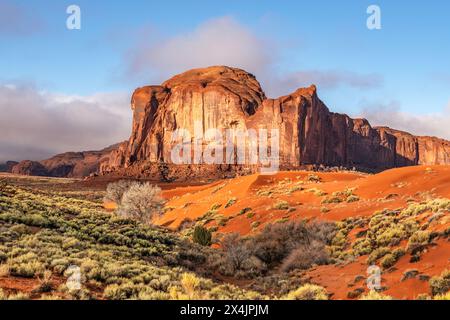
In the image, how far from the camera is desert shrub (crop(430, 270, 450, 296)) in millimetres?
10859

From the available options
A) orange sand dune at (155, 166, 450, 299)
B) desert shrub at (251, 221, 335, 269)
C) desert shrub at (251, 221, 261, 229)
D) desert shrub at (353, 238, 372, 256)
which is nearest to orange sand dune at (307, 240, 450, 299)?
orange sand dune at (155, 166, 450, 299)

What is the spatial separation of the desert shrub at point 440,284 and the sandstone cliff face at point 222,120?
112522mm

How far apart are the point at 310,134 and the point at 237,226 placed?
115 metres

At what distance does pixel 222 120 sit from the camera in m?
144

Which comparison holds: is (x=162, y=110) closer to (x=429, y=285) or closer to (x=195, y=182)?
(x=195, y=182)

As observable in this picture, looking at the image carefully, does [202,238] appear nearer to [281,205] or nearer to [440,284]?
[281,205]

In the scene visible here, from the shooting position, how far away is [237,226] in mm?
31672

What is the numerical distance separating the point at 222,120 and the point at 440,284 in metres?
134

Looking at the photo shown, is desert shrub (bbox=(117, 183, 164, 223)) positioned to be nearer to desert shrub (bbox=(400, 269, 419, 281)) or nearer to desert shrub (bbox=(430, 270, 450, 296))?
desert shrub (bbox=(400, 269, 419, 281))

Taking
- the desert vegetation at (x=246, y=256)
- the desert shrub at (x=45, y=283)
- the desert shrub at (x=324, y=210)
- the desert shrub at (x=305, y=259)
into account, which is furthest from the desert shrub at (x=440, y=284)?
the desert shrub at (x=324, y=210)

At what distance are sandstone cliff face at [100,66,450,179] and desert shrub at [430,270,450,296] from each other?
113m

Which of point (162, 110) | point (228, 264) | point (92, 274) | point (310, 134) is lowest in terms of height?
point (228, 264)
